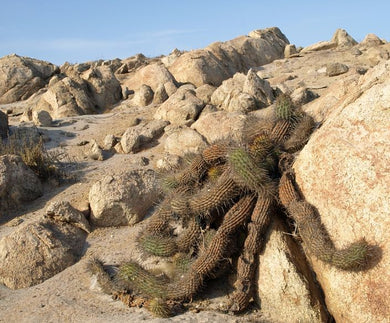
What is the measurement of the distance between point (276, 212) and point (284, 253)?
1.66ft

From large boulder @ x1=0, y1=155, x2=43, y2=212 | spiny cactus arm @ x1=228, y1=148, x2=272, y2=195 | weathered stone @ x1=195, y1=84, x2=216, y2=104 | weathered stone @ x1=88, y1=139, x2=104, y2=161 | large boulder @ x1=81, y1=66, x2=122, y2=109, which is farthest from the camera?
large boulder @ x1=81, y1=66, x2=122, y2=109

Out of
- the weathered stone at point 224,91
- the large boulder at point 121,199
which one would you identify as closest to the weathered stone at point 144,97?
the weathered stone at point 224,91

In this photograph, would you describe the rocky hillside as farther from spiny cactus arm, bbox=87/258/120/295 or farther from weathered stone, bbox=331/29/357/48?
weathered stone, bbox=331/29/357/48

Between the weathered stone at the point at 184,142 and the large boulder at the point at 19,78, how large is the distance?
1062cm

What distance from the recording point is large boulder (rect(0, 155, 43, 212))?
809 cm

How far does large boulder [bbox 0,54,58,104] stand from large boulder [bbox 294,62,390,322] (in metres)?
15.9

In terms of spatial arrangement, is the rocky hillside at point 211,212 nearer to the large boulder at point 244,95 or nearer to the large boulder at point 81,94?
the large boulder at point 244,95

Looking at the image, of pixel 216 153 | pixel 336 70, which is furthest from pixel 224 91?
pixel 216 153

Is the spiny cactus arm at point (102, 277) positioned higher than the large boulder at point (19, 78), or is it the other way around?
the large boulder at point (19, 78)

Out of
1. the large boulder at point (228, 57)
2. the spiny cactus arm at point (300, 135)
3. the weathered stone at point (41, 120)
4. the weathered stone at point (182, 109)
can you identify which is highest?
the large boulder at point (228, 57)

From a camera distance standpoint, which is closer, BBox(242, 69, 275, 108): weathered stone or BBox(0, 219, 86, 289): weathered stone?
BBox(0, 219, 86, 289): weathered stone

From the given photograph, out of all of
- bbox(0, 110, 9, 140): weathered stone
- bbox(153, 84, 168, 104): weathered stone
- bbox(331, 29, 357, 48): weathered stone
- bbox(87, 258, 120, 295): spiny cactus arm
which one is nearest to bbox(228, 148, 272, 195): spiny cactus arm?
bbox(87, 258, 120, 295): spiny cactus arm

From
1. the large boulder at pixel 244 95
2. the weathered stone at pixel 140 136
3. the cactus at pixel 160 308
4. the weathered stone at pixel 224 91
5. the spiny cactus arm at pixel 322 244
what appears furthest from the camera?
the weathered stone at pixel 224 91

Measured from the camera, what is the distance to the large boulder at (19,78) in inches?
711
